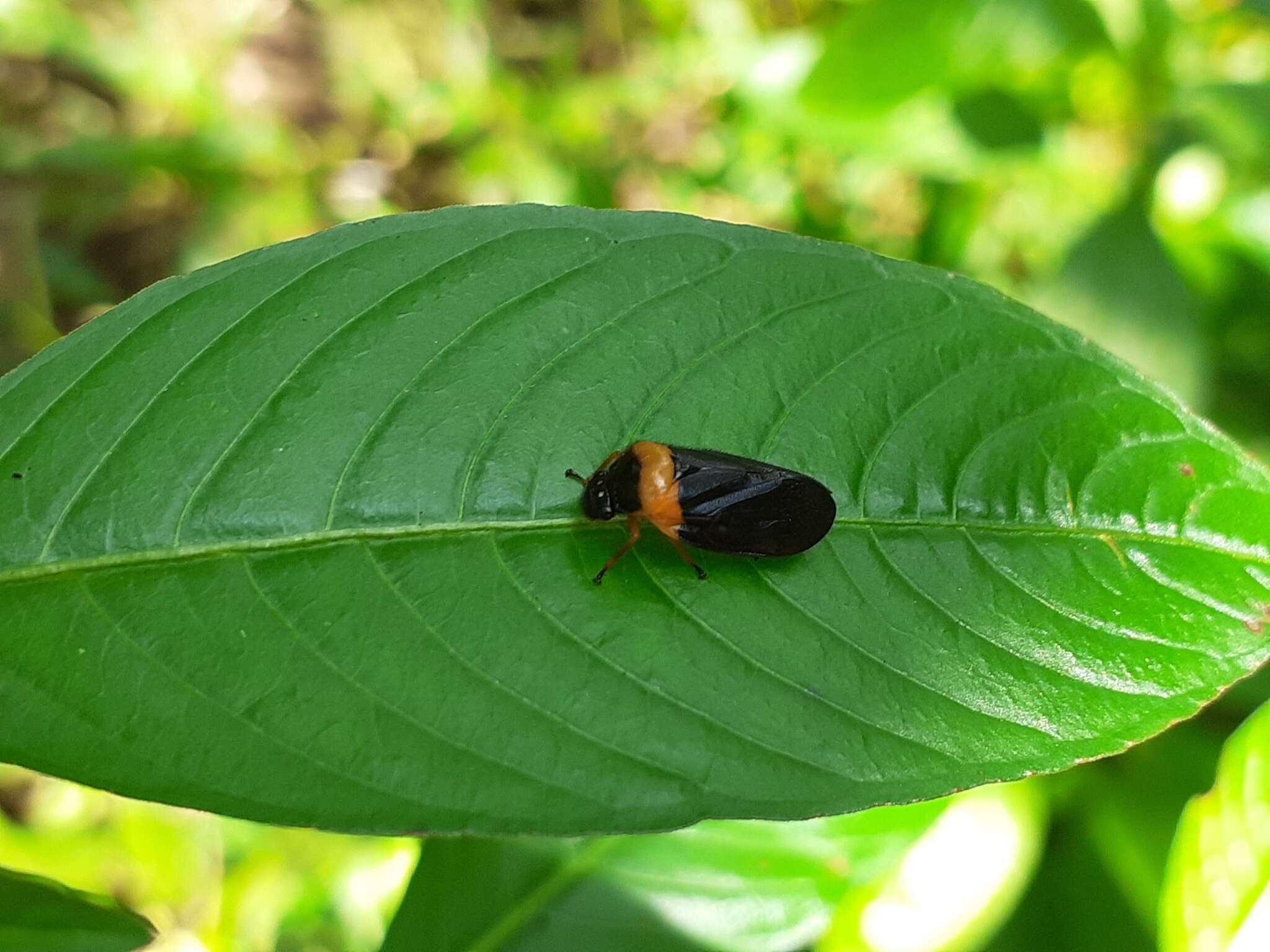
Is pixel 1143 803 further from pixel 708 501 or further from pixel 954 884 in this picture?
pixel 708 501

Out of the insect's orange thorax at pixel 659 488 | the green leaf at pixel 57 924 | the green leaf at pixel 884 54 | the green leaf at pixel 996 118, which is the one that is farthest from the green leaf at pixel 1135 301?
the green leaf at pixel 57 924

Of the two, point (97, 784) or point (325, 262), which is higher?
point (325, 262)

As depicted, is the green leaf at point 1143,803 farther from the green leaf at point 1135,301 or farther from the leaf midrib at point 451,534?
the leaf midrib at point 451,534

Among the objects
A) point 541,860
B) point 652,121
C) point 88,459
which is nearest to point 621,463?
point 88,459

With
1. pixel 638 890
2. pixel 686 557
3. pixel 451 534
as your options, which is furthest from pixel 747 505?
pixel 638 890

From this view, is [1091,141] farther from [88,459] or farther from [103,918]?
[103,918]

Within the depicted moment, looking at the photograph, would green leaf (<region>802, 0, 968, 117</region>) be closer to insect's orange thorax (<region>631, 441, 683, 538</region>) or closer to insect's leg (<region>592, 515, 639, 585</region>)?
insect's orange thorax (<region>631, 441, 683, 538</region>)
